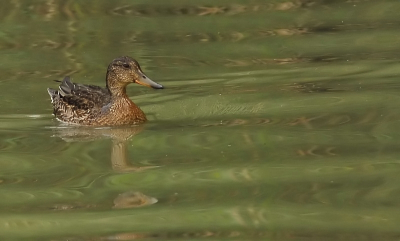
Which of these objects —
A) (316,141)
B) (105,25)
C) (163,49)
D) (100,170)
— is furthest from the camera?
(105,25)

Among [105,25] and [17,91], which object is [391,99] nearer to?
[17,91]

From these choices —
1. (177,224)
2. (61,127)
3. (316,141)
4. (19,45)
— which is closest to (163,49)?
(19,45)

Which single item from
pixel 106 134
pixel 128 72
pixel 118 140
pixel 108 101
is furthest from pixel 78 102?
pixel 118 140

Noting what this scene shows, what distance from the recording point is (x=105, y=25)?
13.7m

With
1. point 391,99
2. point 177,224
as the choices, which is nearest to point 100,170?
point 177,224

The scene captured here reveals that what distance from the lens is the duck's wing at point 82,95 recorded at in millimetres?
10284

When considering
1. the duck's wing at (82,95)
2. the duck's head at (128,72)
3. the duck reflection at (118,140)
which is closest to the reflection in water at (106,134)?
the duck reflection at (118,140)

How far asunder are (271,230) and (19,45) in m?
7.21

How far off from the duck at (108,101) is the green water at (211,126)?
0.16 metres

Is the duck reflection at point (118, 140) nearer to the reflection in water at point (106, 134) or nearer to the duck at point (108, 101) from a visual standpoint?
the reflection in water at point (106, 134)

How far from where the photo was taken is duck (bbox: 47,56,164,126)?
10039 millimetres

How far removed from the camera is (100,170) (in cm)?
809

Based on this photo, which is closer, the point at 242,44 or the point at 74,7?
the point at 242,44

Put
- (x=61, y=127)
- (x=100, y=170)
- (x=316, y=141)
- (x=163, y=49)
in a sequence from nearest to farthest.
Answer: (x=100, y=170) → (x=316, y=141) → (x=61, y=127) → (x=163, y=49)
